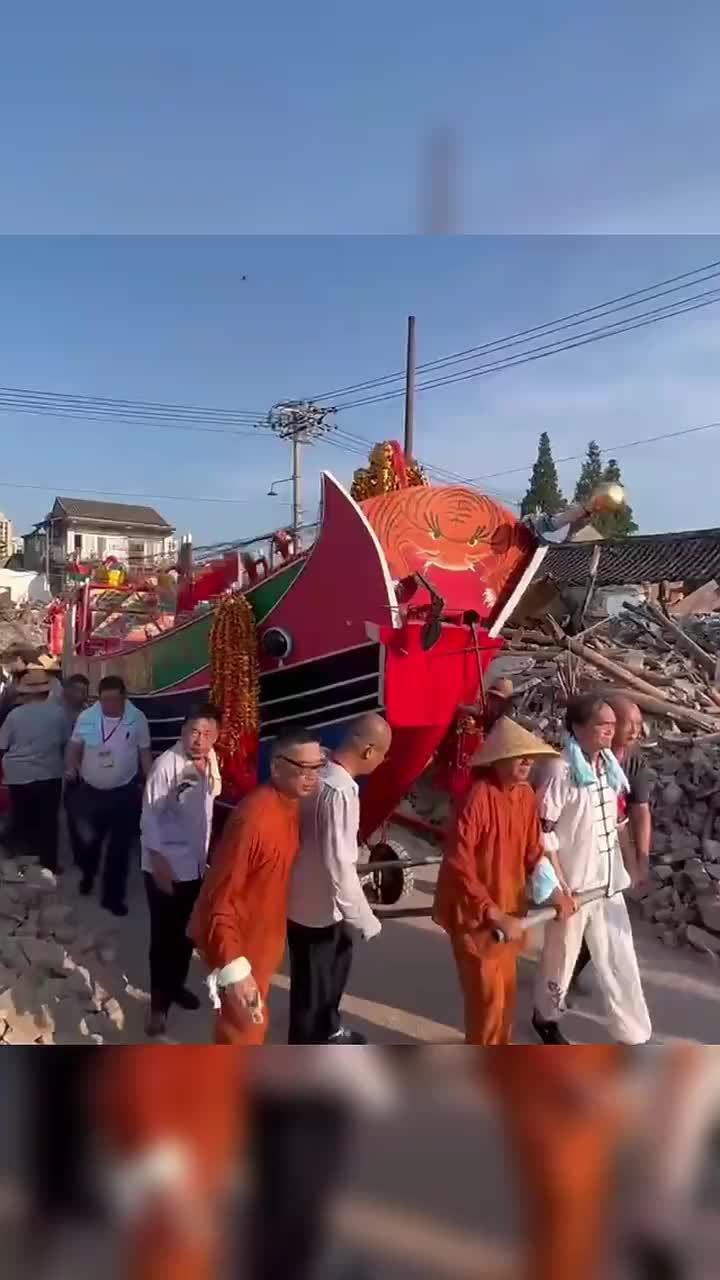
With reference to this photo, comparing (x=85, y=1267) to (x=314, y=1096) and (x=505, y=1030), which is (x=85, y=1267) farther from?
(x=505, y=1030)

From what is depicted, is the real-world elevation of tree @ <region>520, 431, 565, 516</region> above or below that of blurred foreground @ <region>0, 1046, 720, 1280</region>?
above

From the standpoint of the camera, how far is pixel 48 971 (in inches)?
118

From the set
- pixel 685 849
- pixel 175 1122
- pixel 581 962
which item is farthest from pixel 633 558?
pixel 175 1122

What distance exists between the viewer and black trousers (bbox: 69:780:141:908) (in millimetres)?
3695

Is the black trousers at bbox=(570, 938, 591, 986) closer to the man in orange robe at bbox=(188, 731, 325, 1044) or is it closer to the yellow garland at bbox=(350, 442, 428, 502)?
the man in orange robe at bbox=(188, 731, 325, 1044)

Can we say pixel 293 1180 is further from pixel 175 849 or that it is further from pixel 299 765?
pixel 175 849

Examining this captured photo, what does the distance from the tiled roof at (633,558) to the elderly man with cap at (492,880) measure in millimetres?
998

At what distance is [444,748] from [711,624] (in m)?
4.19

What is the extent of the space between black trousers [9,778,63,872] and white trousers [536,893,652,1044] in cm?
241

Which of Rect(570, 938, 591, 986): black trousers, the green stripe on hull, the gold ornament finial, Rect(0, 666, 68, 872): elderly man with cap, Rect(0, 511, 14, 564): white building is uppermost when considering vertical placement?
the gold ornament finial

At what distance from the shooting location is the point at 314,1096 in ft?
6.64

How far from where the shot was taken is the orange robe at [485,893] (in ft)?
7.48

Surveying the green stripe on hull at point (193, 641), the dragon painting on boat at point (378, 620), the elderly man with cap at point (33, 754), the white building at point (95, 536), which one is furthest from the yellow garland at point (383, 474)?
the elderly man with cap at point (33, 754)

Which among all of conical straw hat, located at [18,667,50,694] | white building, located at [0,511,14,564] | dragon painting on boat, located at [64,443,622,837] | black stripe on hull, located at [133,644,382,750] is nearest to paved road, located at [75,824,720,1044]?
dragon painting on boat, located at [64,443,622,837]
